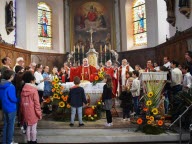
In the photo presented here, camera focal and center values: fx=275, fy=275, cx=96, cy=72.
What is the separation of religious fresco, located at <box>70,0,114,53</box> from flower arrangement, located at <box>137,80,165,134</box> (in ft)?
42.1

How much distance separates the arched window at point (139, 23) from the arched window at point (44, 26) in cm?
607

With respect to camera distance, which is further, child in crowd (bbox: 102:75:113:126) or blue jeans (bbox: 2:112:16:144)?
child in crowd (bbox: 102:75:113:126)

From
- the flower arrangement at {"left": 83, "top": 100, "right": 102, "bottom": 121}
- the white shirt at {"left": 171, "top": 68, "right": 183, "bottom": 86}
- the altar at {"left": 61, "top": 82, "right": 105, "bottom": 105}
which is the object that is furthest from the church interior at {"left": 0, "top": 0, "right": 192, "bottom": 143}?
the flower arrangement at {"left": 83, "top": 100, "right": 102, "bottom": 121}

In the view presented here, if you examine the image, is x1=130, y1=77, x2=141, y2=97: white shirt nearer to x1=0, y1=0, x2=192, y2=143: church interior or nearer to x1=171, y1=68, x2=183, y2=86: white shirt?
x1=171, y1=68, x2=183, y2=86: white shirt

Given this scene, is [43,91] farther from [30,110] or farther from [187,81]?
[187,81]

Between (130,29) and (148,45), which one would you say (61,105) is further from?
(130,29)

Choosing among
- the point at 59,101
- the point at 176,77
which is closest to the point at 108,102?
the point at 59,101

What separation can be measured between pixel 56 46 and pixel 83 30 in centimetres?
228

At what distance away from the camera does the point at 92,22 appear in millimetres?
20156

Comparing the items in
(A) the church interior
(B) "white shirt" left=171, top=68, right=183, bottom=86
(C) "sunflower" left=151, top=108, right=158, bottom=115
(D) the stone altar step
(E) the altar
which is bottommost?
(D) the stone altar step

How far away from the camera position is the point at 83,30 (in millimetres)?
19984

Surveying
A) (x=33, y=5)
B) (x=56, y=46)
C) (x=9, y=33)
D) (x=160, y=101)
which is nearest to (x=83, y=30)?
(x=56, y=46)

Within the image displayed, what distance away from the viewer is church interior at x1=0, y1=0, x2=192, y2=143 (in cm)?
1430

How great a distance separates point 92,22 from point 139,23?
354cm
